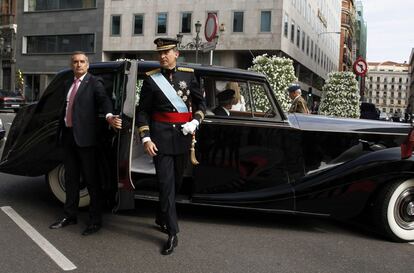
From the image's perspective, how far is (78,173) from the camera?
5168 mm

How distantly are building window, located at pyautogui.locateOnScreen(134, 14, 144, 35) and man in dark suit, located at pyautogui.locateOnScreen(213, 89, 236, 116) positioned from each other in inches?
1530

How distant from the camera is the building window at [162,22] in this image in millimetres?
42062

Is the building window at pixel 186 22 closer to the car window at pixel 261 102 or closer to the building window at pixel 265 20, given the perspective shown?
the building window at pixel 265 20

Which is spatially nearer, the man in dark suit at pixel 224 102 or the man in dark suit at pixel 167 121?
the man in dark suit at pixel 167 121

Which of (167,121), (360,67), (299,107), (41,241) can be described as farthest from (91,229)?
(360,67)

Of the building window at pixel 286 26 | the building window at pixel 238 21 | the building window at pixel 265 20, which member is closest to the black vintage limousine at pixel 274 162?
the building window at pixel 265 20

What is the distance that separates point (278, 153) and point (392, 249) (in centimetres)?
150

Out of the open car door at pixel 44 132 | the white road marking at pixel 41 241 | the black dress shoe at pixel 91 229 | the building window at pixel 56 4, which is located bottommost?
the white road marking at pixel 41 241

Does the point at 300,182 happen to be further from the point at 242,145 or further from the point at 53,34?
the point at 53,34

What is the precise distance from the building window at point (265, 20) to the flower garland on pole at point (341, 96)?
63.1 feet

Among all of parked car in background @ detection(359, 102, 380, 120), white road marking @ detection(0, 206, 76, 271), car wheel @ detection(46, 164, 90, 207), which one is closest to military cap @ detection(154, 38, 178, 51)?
white road marking @ detection(0, 206, 76, 271)

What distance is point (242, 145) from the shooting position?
5.27 metres

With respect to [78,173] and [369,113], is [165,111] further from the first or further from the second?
[369,113]

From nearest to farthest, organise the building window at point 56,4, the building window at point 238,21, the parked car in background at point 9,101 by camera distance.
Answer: the parked car in background at point 9,101 → the building window at point 238,21 → the building window at point 56,4
